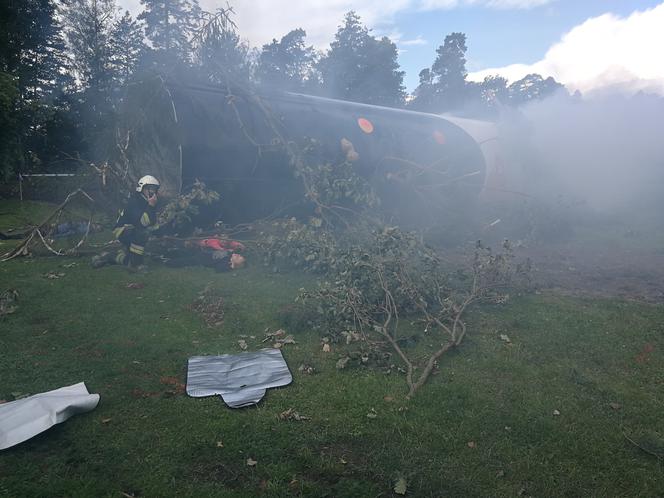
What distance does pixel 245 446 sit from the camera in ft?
10.4

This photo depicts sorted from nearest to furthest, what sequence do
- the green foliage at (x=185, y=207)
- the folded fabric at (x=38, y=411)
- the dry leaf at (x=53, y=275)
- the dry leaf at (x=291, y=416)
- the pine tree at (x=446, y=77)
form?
the folded fabric at (x=38, y=411) < the dry leaf at (x=291, y=416) < the dry leaf at (x=53, y=275) < the green foliage at (x=185, y=207) < the pine tree at (x=446, y=77)

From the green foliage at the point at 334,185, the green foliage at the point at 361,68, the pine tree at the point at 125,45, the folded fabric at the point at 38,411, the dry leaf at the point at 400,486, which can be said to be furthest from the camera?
the green foliage at the point at 361,68

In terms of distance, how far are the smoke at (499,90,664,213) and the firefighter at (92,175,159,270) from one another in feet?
37.6

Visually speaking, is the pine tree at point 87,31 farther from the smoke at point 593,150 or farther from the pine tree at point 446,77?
the pine tree at point 446,77

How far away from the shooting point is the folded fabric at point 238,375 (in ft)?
12.6

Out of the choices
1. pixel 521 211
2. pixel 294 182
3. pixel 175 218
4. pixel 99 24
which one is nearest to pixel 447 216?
pixel 521 211

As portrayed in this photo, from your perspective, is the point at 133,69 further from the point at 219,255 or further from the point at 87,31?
the point at 219,255

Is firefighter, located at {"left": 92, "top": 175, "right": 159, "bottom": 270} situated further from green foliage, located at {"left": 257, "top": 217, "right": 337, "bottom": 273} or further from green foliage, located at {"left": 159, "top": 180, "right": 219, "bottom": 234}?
green foliage, located at {"left": 257, "top": 217, "right": 337, "bottom": 273}

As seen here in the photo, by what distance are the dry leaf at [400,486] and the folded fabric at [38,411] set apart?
95.4 inches

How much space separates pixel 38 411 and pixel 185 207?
18.5 feet

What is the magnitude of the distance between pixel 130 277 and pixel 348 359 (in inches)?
179

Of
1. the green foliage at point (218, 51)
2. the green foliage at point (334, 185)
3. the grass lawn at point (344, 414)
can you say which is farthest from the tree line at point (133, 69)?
the grass lawn at point (344, 414)

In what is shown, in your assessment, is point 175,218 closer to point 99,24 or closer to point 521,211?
point 521,211

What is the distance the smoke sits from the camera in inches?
585
